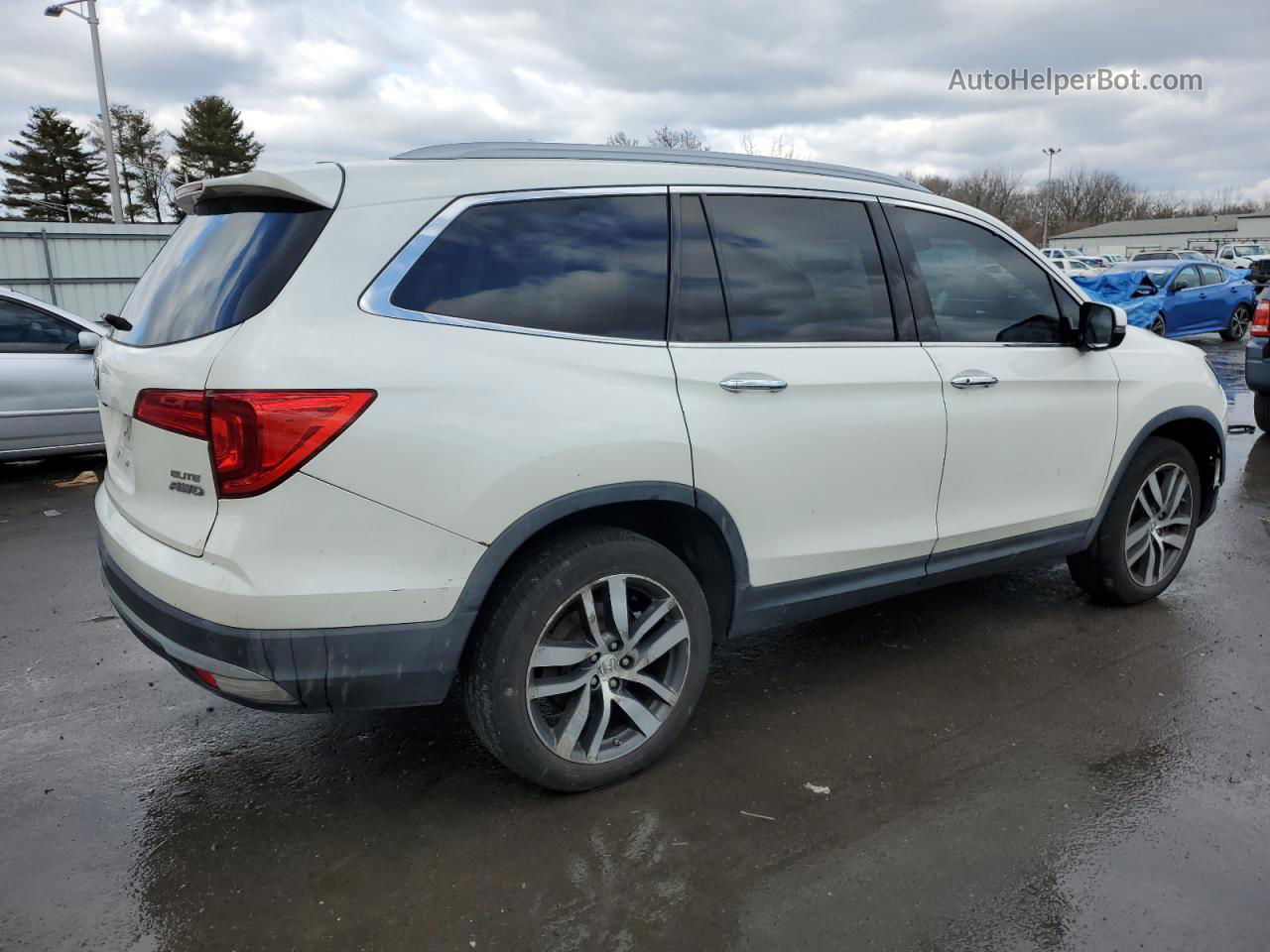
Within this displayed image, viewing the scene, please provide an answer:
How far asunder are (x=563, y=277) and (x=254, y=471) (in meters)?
1.04

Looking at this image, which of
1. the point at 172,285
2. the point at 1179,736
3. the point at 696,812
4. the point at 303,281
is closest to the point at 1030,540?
the point at 1179,736

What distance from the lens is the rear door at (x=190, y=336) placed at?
2.38 meters

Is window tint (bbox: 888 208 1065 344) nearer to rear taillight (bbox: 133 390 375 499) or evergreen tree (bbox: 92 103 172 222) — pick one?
rear taillight (bbox: 133 390 375 499)

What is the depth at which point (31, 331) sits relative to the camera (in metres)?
7.18

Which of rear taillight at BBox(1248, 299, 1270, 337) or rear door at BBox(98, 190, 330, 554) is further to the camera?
rear taillight at BBox(1248, 299, 1270, 337)

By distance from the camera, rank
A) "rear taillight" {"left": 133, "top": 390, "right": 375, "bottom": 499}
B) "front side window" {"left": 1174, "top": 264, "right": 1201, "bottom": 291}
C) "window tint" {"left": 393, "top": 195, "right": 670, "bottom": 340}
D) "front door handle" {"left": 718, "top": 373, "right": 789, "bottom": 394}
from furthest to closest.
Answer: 1. "front side window" {"left": 1174, "top": 264, "right": 1201, "bottom": 291}
2. "front door handle" {"left": 718, "top": 373, "right": 789, "bottom": 394}
3. "window tint" {"left": 393, "top": 195, "right": 670, "bottom": 340}
4. "rear taillight" {"left": 133, "top": 390, "right": 375, "bottom": 499}

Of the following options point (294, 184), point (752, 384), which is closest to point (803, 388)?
point (752, 384)

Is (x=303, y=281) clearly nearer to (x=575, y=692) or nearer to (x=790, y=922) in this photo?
(x=575, y=692)

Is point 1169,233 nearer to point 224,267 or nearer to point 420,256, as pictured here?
point 420,256

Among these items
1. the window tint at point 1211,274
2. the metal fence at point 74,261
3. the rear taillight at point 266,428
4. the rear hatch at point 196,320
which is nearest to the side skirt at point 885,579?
the rear taillight at point 266,428

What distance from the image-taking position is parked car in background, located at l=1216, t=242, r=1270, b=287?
1390 inches

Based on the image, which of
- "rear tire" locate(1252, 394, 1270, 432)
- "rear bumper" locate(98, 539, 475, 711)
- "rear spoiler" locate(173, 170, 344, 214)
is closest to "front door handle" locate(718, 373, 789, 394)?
"rear bumper" locate(98, 539, 475, 711)

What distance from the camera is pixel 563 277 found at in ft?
8.95

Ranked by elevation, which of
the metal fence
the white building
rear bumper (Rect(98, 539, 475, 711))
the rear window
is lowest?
rear bumper (Rect(98, 539, 475, 711))
